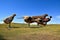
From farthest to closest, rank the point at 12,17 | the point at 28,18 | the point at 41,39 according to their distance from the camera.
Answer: the point at 28,18 < the point at 12,17 < the point at 41,39

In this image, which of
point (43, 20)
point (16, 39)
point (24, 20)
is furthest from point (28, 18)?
point (16, 39)

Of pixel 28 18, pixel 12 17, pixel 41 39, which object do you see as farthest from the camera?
pixel 28 18

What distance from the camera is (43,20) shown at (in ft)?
95.6

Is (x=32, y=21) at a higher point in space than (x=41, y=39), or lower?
higher

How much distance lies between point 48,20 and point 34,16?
2916 mm

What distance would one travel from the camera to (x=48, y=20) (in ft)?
95.3

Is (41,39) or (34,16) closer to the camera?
(41,39)

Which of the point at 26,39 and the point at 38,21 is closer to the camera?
the point at 26,39

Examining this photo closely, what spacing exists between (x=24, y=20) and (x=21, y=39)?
585 inches

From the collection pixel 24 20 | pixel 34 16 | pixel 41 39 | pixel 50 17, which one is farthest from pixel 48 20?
pixel 41 39

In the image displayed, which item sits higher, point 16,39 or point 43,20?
point 43,20

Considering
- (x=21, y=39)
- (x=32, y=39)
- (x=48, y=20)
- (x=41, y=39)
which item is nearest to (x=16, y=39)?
(x=21, y=39)

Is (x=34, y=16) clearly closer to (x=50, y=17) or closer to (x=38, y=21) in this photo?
(x=38, y=21)

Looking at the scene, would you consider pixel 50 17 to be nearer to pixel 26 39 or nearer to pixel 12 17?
pixel 12 17
